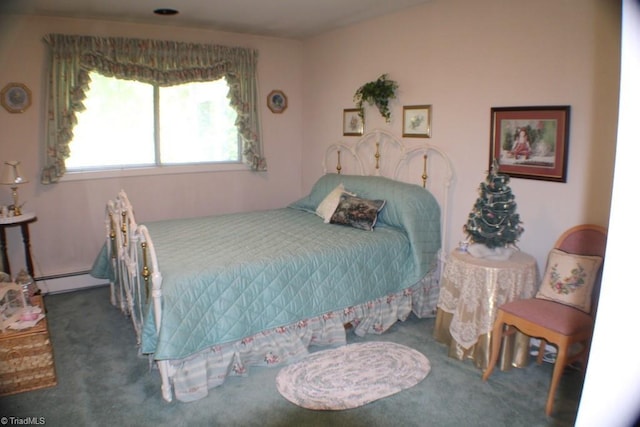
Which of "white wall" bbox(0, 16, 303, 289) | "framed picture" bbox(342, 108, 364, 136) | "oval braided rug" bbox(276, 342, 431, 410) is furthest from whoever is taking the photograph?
"framed picture" bbox(342, 108, 364, 136)

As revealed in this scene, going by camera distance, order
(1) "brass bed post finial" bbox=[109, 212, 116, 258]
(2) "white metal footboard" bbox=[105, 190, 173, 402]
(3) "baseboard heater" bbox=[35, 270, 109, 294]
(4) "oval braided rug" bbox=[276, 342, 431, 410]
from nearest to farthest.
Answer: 1. (2) "white metal footboard" bbox=[105, 190, 173, 402]
2. (4) "oval braided rug" bbox=[276, 342, 431, 410]
3. (1) "brass bed post finial" bbox=[109, 212, 116, 258]
4. (3) "baseboard heater" bbox=[35, 270, 109, 294]

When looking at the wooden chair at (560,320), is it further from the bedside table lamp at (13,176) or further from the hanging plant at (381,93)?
the bedside table lamp at (13,176)

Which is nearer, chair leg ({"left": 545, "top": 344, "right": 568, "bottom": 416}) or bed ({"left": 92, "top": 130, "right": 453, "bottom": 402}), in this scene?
chair leg ({"left": 545, "top": 344, "right": 568, "bottom": 416})

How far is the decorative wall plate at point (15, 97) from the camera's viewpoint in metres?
3.93

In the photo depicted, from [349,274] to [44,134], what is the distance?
306 centimetres

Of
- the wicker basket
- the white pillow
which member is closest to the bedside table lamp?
the wicker basket

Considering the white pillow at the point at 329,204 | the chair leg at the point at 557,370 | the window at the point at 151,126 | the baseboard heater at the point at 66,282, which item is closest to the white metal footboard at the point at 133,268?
the baseboard heater at the point at 66,282

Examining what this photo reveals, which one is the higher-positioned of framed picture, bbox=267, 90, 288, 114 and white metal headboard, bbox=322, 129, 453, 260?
framed picture, bbox=267, 90, 288, 114

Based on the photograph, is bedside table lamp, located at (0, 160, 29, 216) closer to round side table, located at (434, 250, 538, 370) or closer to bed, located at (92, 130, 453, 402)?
bed, located at (92, 130, 453, 402)

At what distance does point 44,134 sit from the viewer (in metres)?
4.12

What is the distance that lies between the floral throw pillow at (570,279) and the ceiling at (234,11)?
7.50 feet

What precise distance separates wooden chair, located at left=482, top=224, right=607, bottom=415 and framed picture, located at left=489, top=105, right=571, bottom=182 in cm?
41

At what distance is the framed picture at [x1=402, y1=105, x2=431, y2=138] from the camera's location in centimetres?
380

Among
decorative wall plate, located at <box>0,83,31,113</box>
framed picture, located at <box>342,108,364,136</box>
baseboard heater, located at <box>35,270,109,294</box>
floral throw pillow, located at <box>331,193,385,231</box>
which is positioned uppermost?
decorative wall plate, located at <box>0,83,31,113</box>
